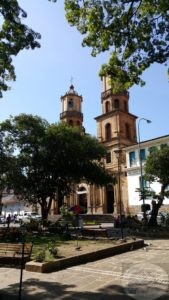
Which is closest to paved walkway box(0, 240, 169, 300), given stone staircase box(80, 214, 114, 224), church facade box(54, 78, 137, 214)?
stone staircase box(80, 214, 114, 224)

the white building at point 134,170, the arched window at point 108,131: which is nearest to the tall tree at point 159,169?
the white building at point 134,170

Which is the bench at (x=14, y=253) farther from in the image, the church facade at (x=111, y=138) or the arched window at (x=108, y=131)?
the arched window at (x=108, y=131)

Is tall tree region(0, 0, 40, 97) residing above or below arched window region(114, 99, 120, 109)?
below

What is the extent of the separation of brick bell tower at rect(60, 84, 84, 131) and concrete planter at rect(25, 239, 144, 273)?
144 ft

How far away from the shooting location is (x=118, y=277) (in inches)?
377

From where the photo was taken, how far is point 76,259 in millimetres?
11906

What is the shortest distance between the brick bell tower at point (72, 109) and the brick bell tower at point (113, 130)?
5.98m

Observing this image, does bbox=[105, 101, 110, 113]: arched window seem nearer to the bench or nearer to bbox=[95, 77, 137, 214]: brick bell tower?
bbox=[95, 77, 137, 214]: brick bell tower

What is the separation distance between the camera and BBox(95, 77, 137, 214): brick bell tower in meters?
49.6

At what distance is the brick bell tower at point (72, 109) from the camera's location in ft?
192

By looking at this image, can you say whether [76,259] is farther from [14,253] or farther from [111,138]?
[111,138]

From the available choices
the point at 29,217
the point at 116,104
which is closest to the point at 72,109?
the point at 116,104

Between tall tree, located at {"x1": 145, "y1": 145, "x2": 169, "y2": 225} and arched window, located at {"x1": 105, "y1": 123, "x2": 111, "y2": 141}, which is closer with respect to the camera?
tall tree, located at {"x1": 145, "y1": 145, "x2": 169, "y2": 225}

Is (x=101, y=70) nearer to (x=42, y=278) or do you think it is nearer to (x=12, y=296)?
(x=42, y=278)
